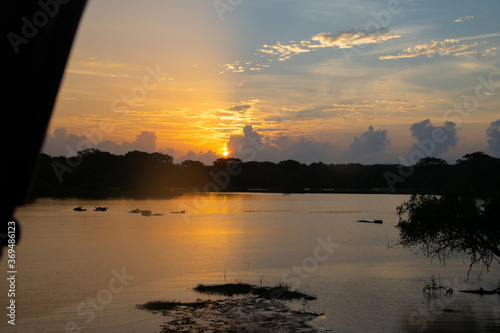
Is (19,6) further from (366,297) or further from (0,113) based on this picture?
(366,297)

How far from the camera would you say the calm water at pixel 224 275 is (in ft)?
70.0

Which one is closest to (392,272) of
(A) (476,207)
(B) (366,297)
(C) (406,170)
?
(B) (366,297)

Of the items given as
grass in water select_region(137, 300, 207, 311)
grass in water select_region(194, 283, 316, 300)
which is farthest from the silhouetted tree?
grass in water select_region(137, 300, 207, 311)

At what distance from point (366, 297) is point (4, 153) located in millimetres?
26529

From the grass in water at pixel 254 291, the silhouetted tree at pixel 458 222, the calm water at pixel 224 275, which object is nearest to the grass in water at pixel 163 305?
the calm water at pixel 224 275

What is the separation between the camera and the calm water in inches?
840

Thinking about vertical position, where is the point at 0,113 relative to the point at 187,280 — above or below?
above

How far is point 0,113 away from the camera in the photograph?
8.37 feet

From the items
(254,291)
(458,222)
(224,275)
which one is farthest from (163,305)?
(458,222)

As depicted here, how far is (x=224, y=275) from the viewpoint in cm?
3319

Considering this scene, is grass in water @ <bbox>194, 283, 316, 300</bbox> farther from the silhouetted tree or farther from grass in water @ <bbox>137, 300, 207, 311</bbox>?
the silhouetted tree

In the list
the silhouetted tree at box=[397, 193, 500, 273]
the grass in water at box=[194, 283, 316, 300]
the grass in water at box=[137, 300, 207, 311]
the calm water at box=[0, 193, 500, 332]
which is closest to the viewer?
the calm water at box=[0, 193, 500, 332]

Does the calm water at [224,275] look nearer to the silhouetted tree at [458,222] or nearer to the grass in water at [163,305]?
the grass in water at [163,305]

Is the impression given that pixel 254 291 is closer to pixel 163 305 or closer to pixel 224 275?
pixel 163 305
